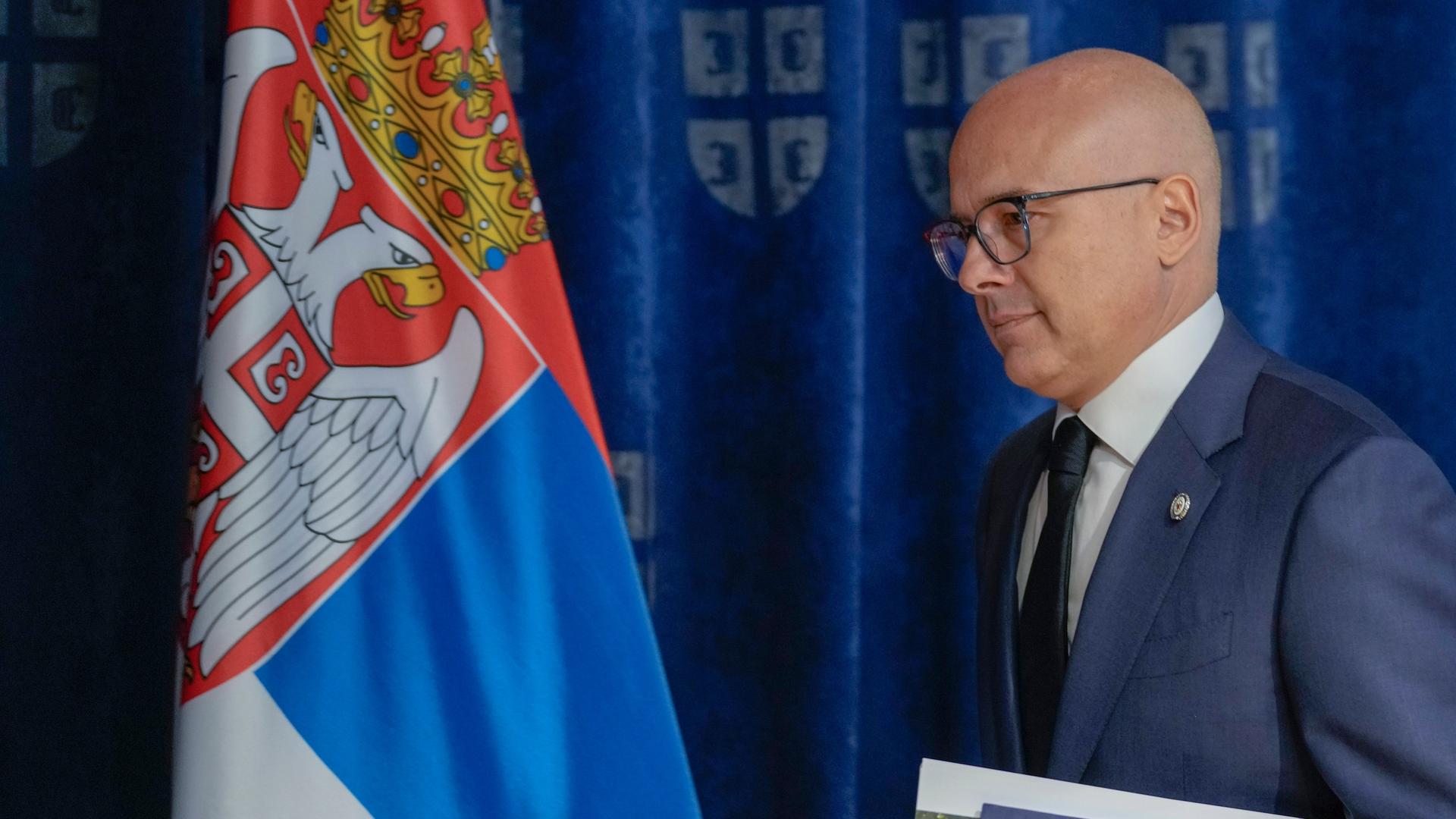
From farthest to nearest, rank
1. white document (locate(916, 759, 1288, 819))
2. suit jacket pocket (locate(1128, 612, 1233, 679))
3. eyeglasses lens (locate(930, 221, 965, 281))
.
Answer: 1. eyeglasses lens (locate(930, 221, 965, 281))
2. suit jacket pocket (locate(1128, 612, 1233, 679))
3. white document (locate(916, 759, 1288, 819))

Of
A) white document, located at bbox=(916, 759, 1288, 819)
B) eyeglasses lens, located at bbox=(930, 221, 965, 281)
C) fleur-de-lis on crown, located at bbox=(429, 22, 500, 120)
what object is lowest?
white document, located at bbox=(916, 759, 1288, 819)

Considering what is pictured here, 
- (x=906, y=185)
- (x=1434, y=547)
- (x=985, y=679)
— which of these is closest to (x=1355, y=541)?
(x=1434, y=547)

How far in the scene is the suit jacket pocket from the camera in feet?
3.96

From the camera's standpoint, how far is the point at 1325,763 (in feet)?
3.69

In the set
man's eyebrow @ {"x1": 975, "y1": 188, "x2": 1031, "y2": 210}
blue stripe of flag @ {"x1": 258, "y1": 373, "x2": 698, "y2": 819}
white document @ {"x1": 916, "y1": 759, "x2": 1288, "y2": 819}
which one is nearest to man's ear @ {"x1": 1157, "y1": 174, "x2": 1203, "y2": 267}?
man's eyebrow @ {"x1": 975, "y1": 188, "x2": 1031, "y2": 210}

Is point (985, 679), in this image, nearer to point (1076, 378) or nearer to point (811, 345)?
point (1076, 378)

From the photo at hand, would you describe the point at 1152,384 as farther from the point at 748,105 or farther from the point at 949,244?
the point at 748,105

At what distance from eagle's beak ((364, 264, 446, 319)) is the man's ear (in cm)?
73

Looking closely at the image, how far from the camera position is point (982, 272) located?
4.52 ft

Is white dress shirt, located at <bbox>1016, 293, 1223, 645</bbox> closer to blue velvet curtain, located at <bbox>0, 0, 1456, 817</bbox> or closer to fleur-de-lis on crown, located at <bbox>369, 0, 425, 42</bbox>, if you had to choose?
blue velvet curtain, located at <bbox>0, 0, 1456, 817</bbox>

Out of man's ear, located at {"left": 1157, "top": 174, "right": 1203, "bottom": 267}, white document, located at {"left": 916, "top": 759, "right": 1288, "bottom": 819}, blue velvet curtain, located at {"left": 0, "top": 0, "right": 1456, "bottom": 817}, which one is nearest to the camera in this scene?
white document, located at {"left": 916, "top": 759, "right": 1288, "bottom": 819}

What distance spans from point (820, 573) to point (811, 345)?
339mm

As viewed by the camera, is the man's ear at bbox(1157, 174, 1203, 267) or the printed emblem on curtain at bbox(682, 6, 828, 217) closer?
the man's ear at bbox(1157, 174, 1203, 267)

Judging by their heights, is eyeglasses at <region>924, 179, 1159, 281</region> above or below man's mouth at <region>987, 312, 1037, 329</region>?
above
